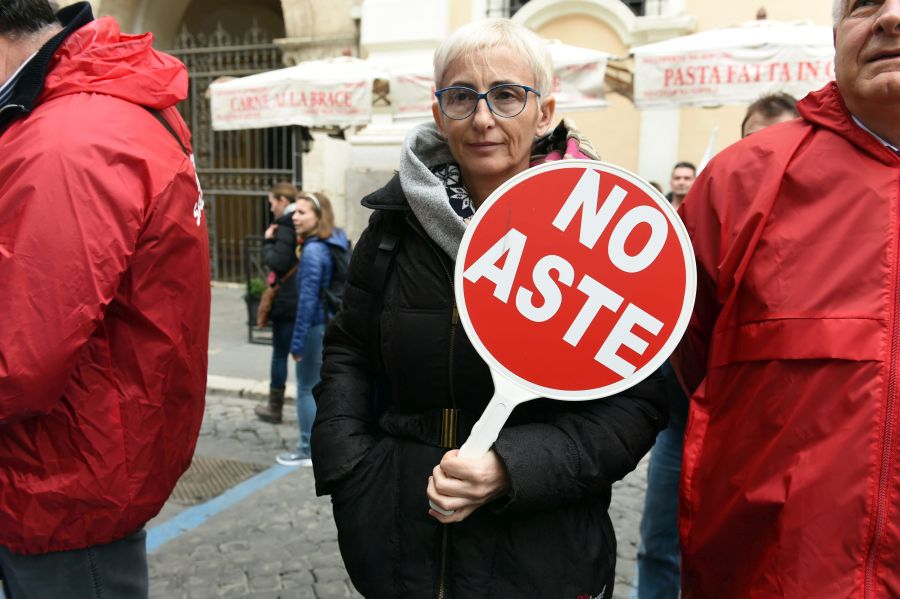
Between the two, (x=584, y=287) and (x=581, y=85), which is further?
(x=581, y=85)

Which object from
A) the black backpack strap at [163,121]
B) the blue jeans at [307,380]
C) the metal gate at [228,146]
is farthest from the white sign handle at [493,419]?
the metal gate at [228,146]

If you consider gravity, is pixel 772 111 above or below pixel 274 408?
above

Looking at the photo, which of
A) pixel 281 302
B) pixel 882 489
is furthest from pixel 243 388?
pixel 882 489

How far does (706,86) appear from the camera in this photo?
5777 mm

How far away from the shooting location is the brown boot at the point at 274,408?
20.1ft

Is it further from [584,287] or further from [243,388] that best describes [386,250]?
[243,388]

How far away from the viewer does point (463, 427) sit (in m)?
1.65

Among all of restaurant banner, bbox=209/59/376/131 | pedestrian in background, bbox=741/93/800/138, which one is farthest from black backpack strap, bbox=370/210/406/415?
restaurant banner, bbox=209/59/376/131

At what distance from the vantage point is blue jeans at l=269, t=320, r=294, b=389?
235 inches

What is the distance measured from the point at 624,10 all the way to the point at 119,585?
875 centimetres

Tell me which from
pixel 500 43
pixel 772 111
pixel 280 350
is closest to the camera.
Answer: pixel 500 43

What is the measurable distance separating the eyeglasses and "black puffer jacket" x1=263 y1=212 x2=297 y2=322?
4378 millimetres

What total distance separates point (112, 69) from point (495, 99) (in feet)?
3.15

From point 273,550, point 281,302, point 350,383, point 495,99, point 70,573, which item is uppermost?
point 495,99
